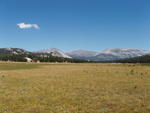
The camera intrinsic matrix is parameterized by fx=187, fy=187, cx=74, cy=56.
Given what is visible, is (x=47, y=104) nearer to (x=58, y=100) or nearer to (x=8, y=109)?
(x=58, y=100)

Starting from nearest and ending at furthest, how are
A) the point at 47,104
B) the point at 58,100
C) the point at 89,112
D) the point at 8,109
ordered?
the point at 89,112 → the point at 8,109 → the point at 47,104 → the point at 58,100

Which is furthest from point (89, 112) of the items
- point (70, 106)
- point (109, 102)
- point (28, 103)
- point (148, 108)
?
point (28, 103)

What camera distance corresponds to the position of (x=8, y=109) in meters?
14.3

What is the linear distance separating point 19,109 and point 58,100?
3.99 m

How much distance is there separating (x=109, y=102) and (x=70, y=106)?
3.67 metres

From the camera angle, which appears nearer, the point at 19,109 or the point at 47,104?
the point at 19,109

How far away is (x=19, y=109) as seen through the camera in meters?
14.4

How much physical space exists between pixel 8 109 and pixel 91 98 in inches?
304

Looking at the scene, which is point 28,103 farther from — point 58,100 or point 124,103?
point 124,103

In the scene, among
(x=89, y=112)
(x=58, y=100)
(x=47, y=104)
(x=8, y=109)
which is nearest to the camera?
(x=89, y=112)

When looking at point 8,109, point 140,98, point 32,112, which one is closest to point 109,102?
point 140,98

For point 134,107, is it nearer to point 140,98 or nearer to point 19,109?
point 140,98

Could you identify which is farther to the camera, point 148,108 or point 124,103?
point 124,103

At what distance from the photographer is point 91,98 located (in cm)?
1819
